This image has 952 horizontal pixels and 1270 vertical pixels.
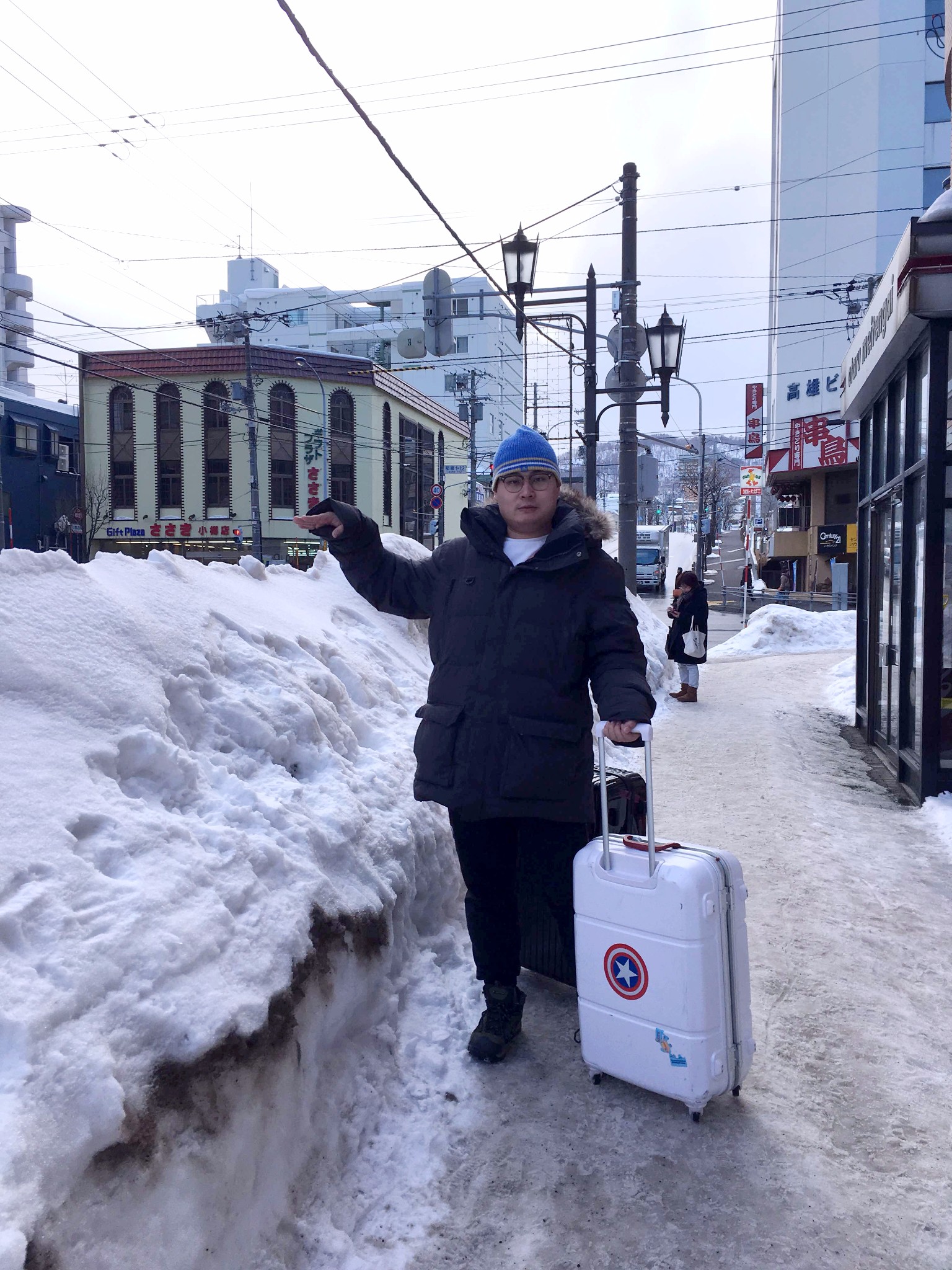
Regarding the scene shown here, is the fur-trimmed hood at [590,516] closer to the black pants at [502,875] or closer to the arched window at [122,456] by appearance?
the black pants at [502,875]

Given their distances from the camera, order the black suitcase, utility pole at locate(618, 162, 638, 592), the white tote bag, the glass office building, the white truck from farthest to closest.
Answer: the white truck, utility pole at locate(618, 162, 638, 592), the white tote bag, the glass office building, the black suitcase

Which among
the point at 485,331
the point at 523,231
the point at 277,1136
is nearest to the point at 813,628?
the point at 523,231

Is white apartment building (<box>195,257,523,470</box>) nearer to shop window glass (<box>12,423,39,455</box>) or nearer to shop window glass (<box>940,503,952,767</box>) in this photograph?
shop window glass (<box>12,423,39,455</box>)

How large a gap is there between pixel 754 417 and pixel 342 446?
24404 millimetres

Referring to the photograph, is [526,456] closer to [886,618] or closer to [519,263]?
[886,618]

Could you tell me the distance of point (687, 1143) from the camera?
266 centimetres

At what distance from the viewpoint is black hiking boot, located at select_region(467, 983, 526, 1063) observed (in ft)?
9.95

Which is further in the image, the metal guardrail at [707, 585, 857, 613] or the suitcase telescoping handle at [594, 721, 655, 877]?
the metal guardrail at [707, 585, 857, 613]

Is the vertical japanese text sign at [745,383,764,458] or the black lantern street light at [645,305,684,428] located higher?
the vertical japanese text sign at [745,383,764,458]

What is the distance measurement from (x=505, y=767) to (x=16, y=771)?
138cm

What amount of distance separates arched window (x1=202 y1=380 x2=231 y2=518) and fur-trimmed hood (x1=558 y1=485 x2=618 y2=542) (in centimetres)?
4504

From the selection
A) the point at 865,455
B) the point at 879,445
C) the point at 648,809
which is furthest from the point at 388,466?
the point at 648,809

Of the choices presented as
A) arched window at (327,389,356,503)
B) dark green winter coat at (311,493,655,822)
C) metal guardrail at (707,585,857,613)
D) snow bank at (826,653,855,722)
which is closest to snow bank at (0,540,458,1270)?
dark green winter coat at (311,493,655,822)

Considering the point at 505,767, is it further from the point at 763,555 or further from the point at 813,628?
the point at 763,555
